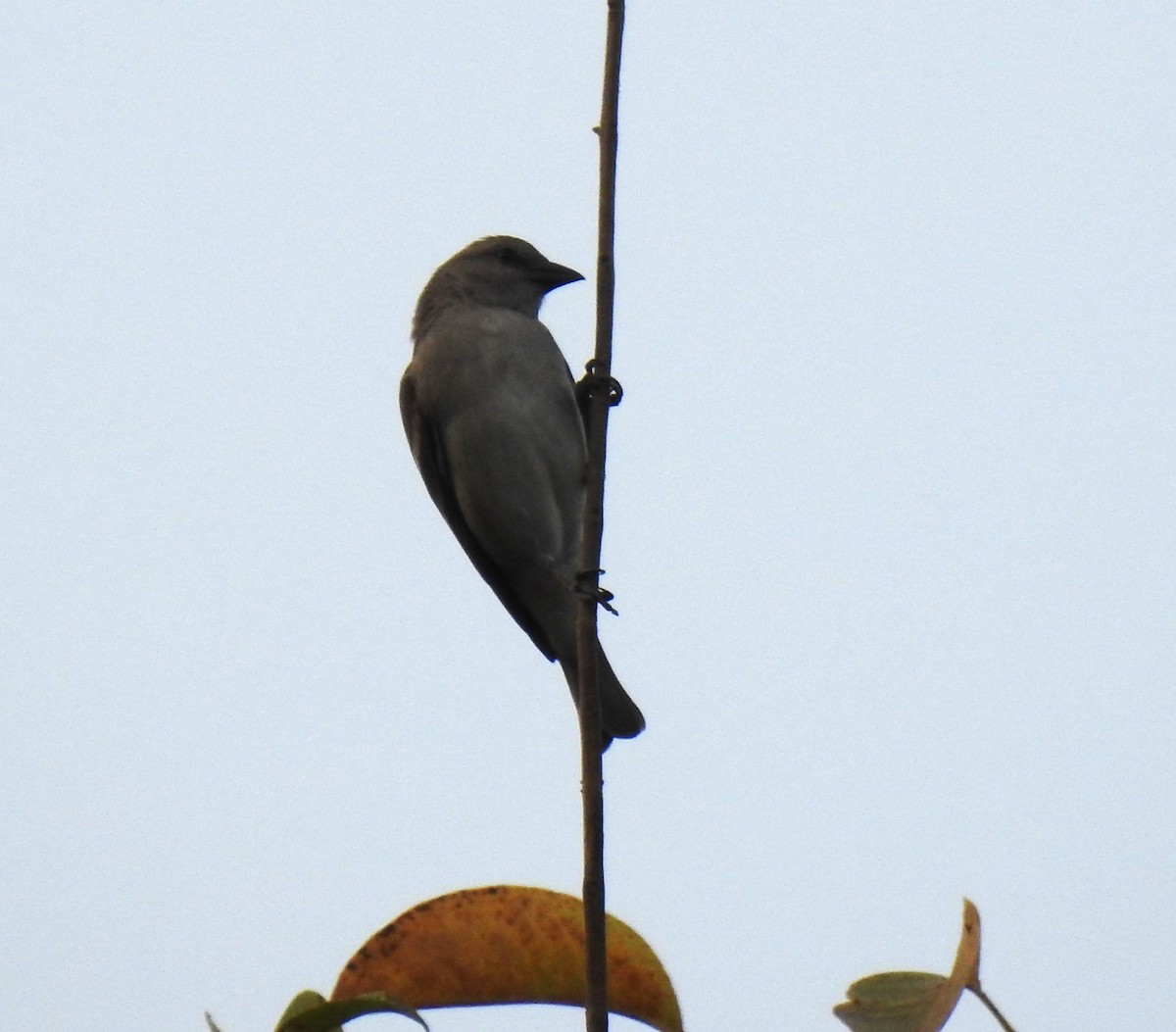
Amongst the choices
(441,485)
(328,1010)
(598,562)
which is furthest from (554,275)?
(328,1010)

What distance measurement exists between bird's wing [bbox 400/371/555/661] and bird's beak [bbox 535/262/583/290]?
880 mm

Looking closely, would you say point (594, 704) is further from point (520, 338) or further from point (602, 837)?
point (520, 338)

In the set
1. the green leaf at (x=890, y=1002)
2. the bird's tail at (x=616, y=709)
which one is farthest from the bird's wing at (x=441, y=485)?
the green leaf at (x=890, y=1002)

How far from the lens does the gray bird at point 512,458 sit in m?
5.82

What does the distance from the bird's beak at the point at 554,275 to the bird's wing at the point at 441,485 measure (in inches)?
34.6

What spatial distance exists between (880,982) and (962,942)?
12cm

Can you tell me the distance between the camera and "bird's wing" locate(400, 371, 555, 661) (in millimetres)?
6152

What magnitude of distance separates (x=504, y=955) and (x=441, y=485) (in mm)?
4023

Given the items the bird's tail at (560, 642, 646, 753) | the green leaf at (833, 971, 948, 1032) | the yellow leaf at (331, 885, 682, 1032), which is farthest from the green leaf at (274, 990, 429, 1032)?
the bird's tail at (560, 642, 646, 753)

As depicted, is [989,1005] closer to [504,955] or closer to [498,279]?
[504,955]

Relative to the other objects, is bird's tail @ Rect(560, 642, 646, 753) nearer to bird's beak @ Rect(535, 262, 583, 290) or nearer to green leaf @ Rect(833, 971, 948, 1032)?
bird's beak @ Rect(535, 262, 583, 290)

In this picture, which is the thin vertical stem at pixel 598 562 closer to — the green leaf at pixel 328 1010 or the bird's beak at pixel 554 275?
the green leaf at pixel 328 1010

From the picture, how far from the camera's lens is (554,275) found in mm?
6820

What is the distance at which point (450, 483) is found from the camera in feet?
20.2
